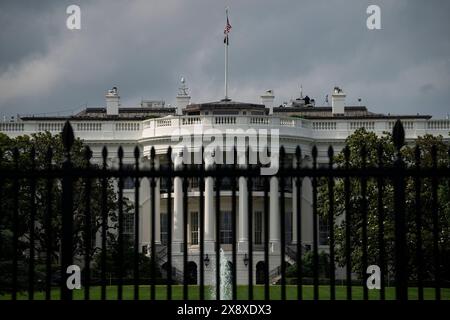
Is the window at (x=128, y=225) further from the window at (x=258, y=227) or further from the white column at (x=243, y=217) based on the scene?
the window at (x=258, y=227)

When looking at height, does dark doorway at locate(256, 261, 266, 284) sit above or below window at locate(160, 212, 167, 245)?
below

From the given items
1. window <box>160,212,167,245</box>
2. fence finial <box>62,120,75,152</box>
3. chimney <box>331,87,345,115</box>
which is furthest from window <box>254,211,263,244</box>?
fence finial <box>62,120,75,152</box>

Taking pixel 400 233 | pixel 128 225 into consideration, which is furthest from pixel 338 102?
pixel 400 233

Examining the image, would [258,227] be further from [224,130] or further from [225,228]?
[224,130]

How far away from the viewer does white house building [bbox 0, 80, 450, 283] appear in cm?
5834

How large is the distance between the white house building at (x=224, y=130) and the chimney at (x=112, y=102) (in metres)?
0.32

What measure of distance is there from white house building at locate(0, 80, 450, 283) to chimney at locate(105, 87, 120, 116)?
0.32 metres

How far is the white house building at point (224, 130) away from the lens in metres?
58.3

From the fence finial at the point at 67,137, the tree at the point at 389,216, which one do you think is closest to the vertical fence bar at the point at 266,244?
the fence finial at the point at 67,137

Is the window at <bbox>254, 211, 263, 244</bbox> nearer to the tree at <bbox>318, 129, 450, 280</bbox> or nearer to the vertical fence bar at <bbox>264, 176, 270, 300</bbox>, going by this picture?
the tree at <bbox>318, 129, 450, 280</bbox>

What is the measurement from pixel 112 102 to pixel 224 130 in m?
16.6
